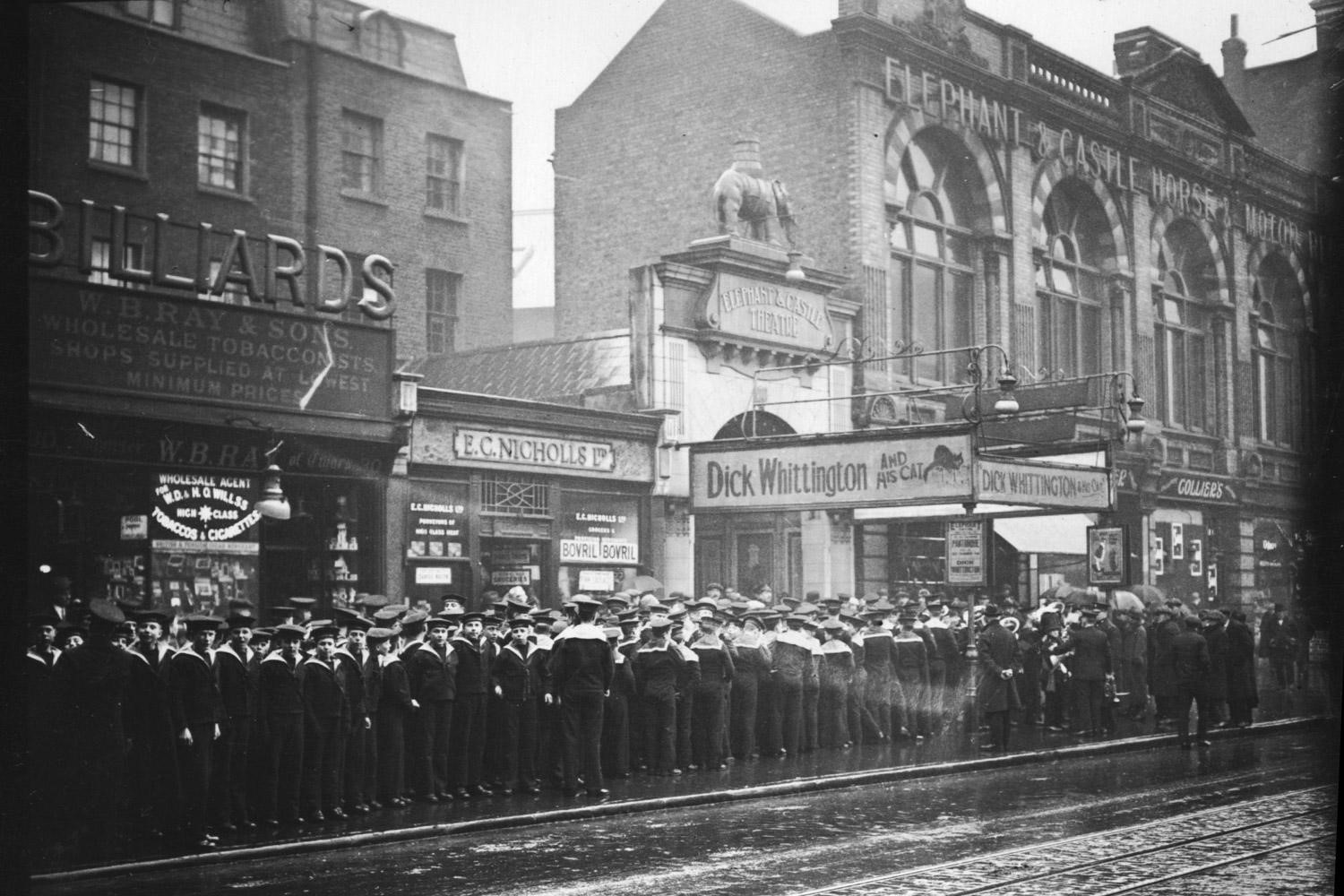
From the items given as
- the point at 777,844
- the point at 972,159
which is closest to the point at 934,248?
the point at 972,159

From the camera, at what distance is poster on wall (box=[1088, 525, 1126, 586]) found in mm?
26906

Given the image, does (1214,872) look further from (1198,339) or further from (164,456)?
(1198,339)

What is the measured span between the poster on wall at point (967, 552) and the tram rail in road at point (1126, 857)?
7.46m

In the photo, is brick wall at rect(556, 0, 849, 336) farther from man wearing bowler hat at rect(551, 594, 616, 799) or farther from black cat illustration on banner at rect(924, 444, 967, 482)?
man wearing bowler hat at rect(551, 594, 616, 799)

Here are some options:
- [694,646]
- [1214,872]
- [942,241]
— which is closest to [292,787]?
[694,646]

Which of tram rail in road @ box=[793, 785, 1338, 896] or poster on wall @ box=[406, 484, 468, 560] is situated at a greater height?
poster on wall @ box=[406, 484, 468, 560]

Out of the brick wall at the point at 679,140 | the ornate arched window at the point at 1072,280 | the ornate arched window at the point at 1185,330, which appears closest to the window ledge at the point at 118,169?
the brick wall at the point at 679,140

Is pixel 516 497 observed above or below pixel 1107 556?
above

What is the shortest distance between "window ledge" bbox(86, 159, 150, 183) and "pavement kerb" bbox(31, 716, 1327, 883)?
548 inches

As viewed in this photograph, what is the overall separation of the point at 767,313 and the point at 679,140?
6.95m

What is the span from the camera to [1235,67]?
37031 mm

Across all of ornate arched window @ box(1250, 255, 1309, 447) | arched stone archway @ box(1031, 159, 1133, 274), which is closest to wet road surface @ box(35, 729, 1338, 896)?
arched stone archway @ box(1031, 159, 1133, 274)

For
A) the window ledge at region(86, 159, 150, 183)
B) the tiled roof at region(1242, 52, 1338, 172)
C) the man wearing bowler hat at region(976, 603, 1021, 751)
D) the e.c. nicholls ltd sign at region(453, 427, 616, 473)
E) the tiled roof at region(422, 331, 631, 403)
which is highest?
the tiled roof at region(1242, 52, 1338, 172)

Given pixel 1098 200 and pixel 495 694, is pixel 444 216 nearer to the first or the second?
pixel 1098 200
